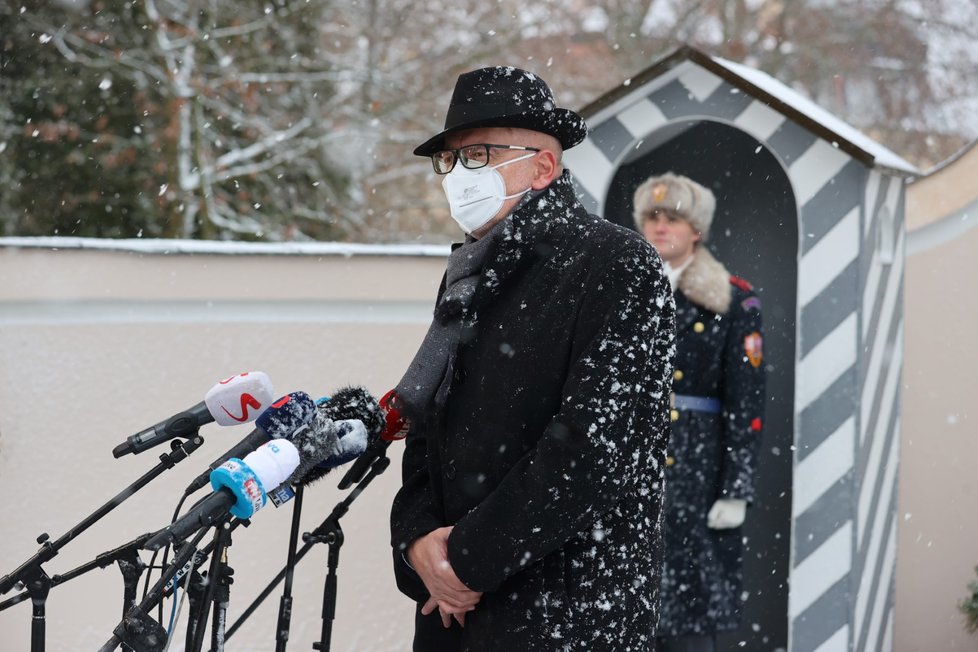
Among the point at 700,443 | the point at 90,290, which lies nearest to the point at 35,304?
the point at 90,290

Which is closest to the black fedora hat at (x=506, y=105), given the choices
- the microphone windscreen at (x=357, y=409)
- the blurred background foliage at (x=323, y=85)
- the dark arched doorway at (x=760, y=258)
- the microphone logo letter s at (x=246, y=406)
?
the microphone windscreen at (x=357, y=409)

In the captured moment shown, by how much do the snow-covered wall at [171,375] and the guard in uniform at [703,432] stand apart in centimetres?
101

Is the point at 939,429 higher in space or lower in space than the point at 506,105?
lower

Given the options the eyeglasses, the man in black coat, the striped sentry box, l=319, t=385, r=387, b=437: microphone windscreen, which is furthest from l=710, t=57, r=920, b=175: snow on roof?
l=319, t=385, r=387, b=437: microphone windscreen

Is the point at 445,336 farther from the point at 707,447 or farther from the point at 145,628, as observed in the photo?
the point at 707,447

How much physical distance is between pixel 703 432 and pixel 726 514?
0.30 meters

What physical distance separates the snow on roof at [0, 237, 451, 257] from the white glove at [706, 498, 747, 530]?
1450 mm

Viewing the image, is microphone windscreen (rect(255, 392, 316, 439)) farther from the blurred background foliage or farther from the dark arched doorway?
the blurred background foliage

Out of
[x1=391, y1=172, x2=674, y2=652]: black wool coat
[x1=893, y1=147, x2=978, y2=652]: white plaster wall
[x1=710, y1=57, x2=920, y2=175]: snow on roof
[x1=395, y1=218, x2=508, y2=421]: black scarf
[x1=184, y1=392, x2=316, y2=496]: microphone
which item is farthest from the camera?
[x1=893, y1=147, x2=978, y2=652]: white plaster wall

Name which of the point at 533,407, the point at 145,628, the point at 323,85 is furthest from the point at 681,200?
the point at 323,85

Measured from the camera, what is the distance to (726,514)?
4.43m

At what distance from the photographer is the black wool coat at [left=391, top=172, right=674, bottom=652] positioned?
2.32m

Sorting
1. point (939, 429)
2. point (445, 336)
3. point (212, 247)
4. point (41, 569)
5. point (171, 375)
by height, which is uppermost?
point (212, 247)

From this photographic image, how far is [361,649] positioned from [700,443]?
1.56 meters
